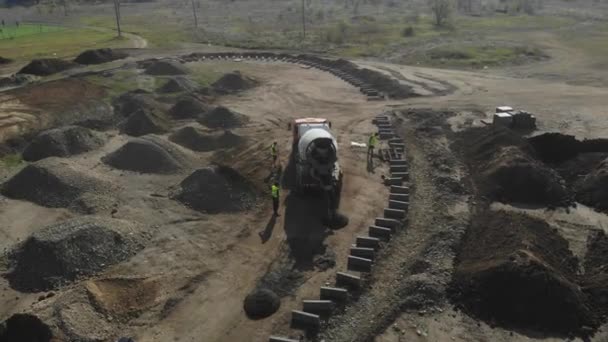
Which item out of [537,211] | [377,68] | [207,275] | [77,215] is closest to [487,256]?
[537,211]

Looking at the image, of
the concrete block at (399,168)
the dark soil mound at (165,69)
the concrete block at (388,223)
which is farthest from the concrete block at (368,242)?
the dark soil mound at (165,69)

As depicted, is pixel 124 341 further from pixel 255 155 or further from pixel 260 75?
pixel 260 75

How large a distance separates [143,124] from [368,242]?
22.5m

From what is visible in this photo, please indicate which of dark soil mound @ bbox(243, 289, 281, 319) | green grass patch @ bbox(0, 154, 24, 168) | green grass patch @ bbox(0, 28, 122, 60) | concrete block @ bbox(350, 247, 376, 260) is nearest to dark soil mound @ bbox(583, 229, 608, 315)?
concrete block @ bbox(350, 247, 376, 260)

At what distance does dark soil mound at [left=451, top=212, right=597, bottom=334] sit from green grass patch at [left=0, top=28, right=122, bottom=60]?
65.0m

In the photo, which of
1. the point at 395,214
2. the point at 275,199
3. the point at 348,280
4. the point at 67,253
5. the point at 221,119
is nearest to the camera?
the point at 348,280

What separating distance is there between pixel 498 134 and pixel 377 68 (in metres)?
27.7

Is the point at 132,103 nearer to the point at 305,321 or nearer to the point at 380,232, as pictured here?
the point at 380,232

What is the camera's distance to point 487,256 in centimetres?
1942

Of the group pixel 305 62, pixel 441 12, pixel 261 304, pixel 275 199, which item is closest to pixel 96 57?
pixel 305 62

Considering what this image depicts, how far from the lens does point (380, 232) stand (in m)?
22.7

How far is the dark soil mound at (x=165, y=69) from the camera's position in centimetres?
5328

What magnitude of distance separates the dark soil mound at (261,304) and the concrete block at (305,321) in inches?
39.1

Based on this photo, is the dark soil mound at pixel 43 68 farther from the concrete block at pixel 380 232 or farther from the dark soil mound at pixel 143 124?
the concrete block at pixel 380 232
